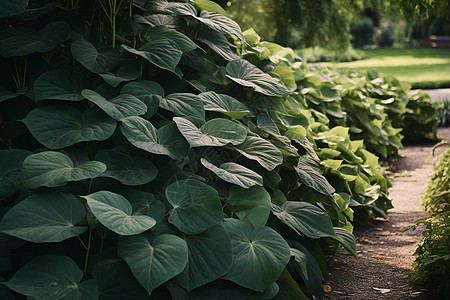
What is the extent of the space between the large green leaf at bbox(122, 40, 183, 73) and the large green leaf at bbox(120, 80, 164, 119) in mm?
111

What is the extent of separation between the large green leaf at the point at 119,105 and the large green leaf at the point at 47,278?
71cm

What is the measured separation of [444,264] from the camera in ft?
10.2

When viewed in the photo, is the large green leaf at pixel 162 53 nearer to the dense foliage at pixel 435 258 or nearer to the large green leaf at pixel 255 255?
the large green leaf at pixel 255 255

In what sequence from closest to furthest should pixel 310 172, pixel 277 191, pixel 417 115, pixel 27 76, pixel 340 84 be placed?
pixel 27 76
pixel 277 191
pixel 310 172
pixel 340 84
pixel 417 115

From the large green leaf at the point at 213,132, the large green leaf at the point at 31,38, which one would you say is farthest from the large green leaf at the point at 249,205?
the large green leaf at the point at 31,38

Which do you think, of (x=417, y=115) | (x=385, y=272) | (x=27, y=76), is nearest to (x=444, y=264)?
(x=385, y=272)

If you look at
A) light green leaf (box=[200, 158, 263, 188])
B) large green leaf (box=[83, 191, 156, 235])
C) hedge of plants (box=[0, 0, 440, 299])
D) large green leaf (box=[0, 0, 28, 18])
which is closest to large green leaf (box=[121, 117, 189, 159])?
hedge of plants (box=[0, 0, 440, 299])

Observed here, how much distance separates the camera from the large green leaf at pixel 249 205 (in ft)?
8.96

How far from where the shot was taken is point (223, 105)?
304 centimetres

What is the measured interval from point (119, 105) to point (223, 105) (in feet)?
1.90

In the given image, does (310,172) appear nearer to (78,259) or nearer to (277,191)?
(277,191)

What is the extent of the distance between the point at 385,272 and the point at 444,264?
546 millimetres

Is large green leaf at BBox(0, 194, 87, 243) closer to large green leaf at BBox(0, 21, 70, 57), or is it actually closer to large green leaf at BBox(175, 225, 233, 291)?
large green leaf at BBox(175, 225, 233, 291)

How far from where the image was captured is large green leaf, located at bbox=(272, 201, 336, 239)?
9.51 ft
